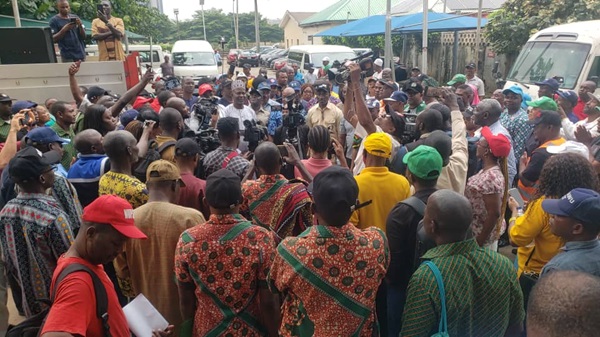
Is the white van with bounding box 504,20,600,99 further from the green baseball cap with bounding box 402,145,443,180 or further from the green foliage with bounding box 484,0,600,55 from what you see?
the green baseball cap with bounding box 402,145,443,180

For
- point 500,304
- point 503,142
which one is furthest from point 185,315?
point 503,142

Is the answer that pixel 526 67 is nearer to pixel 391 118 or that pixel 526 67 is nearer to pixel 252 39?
pixel 391 118

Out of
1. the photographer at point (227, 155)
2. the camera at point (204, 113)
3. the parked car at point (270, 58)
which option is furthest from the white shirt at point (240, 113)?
the parked car at point (270, 58)

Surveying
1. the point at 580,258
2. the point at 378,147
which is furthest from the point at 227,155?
the point at 580,258

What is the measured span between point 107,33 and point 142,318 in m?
7.40

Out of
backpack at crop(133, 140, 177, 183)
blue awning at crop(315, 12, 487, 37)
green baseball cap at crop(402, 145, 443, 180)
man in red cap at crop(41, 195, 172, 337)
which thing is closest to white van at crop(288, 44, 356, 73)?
blue awning at crop(315, 12, 487, 37)

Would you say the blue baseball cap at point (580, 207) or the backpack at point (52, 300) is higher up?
the blue baseball cap at point (580, 207)

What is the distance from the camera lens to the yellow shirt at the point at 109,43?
8727mm

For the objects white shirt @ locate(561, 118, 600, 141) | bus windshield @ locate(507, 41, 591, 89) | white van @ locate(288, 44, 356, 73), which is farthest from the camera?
white van @ locate(288, 44, 356, 73)

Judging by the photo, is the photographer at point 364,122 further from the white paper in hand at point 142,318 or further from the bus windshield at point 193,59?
the bus windshield at point 193,59

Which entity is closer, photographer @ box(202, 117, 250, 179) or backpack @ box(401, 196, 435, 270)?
backpack @ box(401, 196, 435, 270)

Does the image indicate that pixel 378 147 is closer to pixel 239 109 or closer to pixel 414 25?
pixel 239 109

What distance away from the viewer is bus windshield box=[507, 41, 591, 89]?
903 cm

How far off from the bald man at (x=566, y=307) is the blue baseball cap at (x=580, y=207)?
1080mm
